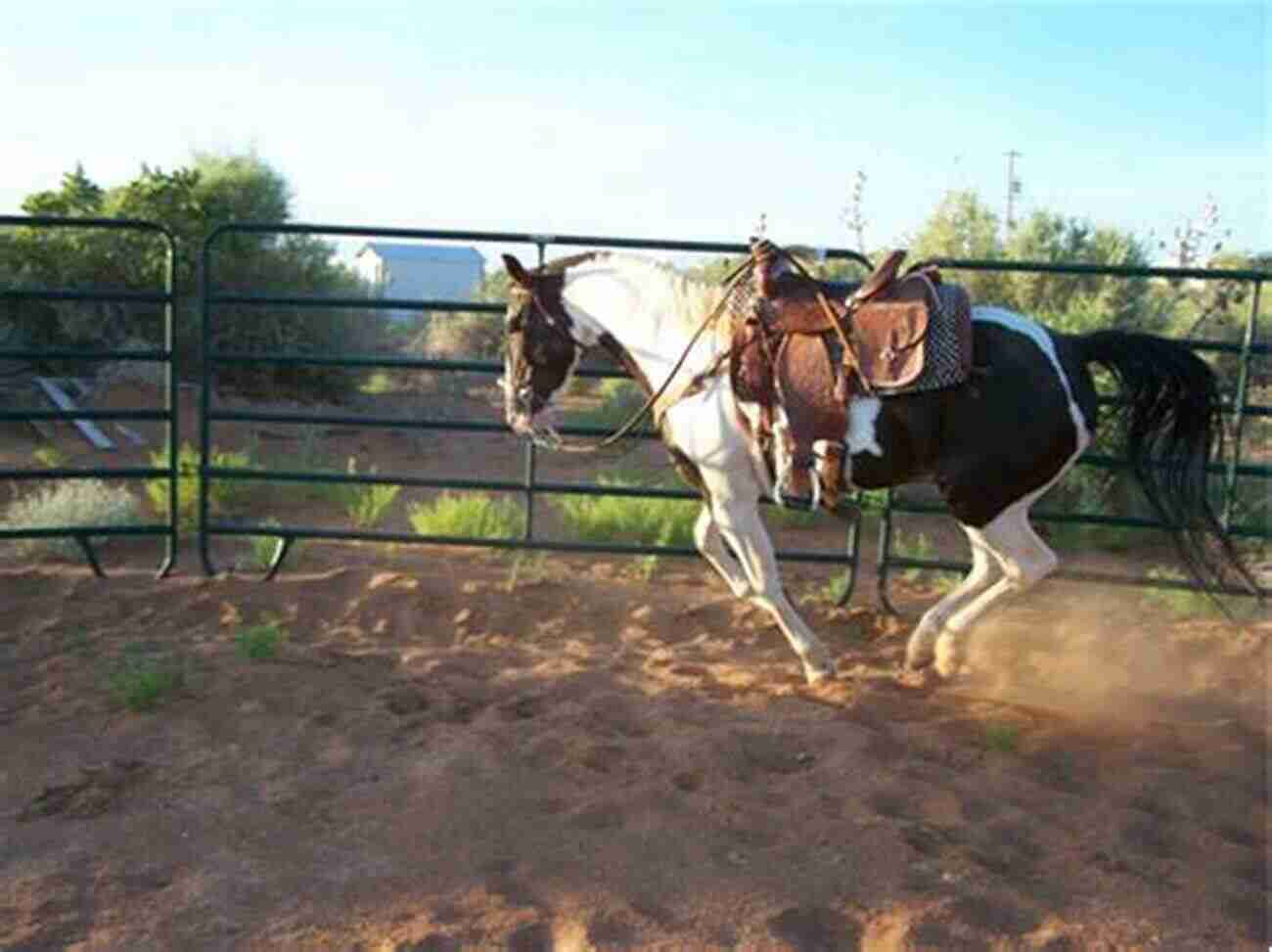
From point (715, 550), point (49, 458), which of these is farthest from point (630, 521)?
point (49, 458)

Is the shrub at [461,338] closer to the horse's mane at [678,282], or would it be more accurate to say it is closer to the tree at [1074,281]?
the tree at [1074,281]

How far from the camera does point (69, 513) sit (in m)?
7.59

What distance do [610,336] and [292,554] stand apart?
2732 mm

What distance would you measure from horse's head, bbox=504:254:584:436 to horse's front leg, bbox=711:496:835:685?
83 centimetres

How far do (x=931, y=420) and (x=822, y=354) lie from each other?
0.46 metres

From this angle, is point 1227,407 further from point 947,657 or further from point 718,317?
point 718,317

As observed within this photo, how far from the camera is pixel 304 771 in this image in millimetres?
4109

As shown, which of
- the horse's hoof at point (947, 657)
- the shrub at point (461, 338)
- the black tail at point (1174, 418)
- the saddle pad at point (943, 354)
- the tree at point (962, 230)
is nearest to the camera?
the saddle pad at point (943, 354)

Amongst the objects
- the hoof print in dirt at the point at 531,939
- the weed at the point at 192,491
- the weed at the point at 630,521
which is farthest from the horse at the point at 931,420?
the weed at the point at 192,491

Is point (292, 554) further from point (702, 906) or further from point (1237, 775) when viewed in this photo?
point (1237, 775)

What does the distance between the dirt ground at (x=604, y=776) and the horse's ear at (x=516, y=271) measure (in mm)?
1547

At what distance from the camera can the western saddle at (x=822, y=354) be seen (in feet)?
14.9

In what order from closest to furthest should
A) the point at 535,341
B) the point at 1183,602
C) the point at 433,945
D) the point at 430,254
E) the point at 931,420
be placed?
the point at 433,945 < the point at 931,420 < the point at 535,341 < the point at 1183,602 < the point at 430,254

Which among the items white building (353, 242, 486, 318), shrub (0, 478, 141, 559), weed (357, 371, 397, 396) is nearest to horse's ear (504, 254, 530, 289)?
shrub (0, 478, 141, 559)
